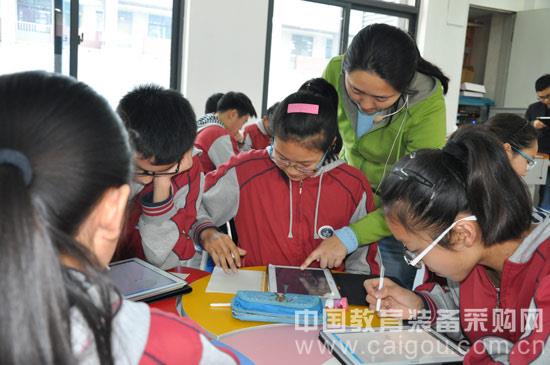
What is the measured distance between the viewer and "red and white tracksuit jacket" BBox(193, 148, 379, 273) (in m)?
1.65

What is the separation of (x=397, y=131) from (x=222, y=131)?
1.52m

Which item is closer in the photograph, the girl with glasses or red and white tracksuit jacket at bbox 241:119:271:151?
the girl with glasses

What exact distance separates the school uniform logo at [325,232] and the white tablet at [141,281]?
57 centimetres

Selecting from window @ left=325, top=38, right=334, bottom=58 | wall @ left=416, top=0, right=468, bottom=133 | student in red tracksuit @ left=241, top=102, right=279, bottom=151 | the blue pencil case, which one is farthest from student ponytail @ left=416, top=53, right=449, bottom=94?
wall @ left=416, top=0, right=468, bottom=133

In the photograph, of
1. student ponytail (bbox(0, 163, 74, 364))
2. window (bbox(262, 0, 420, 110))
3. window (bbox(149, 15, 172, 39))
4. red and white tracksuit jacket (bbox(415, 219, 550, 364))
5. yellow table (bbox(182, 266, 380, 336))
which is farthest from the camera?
window (bbox(262, 0, 420, 110))

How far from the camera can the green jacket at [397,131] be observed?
5.37 ft

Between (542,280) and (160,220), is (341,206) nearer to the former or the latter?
(160,220)

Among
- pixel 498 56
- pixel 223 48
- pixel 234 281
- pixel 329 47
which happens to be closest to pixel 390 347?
pixel 234 281

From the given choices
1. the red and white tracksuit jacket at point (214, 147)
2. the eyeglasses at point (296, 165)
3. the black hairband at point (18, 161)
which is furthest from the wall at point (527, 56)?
the black hairband at point (18, 161)

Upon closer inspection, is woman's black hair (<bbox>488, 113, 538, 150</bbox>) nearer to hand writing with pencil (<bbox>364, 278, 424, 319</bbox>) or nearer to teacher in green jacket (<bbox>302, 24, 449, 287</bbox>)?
teacher in green jacket (<bbox>302, 24, 449, 287</bbox>)

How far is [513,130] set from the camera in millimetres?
1996

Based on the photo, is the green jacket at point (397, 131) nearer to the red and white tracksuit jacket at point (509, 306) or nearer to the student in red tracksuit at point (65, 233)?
the red and white tracksuit jacket at point (509, 306)

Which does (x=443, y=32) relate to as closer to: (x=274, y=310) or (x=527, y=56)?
(x=527, y=56)

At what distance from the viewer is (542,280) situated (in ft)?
2.87
